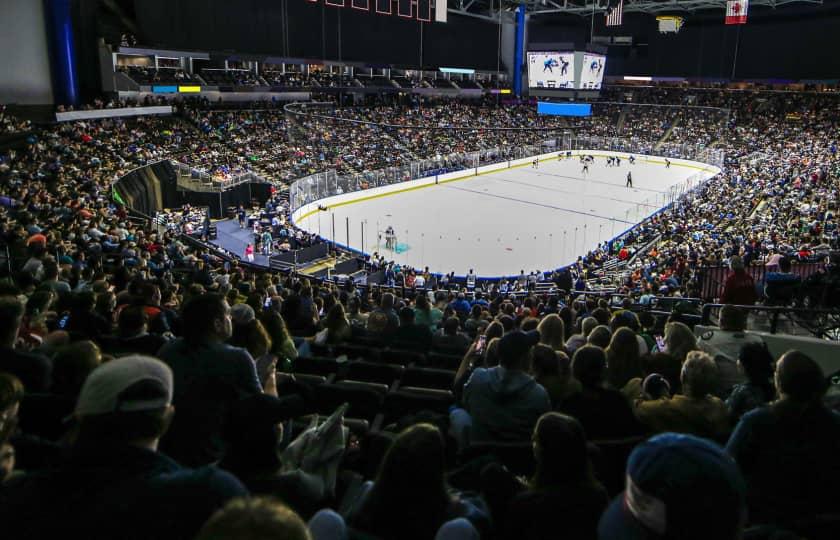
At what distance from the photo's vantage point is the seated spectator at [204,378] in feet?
9.84

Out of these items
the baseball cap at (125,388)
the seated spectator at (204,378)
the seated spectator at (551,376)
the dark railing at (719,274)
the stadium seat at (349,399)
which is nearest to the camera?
the baseball cap at (125,388)

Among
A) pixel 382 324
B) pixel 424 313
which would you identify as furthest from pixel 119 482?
pixel 424 313

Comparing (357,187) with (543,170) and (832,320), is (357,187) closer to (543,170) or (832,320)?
(543,170)

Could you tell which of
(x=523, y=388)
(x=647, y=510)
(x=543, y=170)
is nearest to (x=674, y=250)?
(x=523, y=388)

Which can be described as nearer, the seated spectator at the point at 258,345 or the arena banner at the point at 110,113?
the seated spectator at the point at 258,345

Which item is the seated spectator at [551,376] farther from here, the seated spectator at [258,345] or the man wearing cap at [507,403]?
the seated spectator at [258,345]

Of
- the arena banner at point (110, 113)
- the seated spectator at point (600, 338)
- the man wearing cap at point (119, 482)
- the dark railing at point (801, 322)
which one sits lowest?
the dark railing at point (801, 322)

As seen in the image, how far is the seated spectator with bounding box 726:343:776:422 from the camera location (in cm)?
373

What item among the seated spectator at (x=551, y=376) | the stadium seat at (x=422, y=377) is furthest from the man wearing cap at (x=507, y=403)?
the stadium seat at (x=422, y=377)

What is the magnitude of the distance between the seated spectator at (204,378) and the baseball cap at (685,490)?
1.87m

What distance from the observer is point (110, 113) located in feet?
111

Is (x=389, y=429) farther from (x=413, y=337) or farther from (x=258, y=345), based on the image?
(x=413, y=337)

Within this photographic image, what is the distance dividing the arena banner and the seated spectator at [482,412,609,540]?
32.8m

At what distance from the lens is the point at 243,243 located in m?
27.1
